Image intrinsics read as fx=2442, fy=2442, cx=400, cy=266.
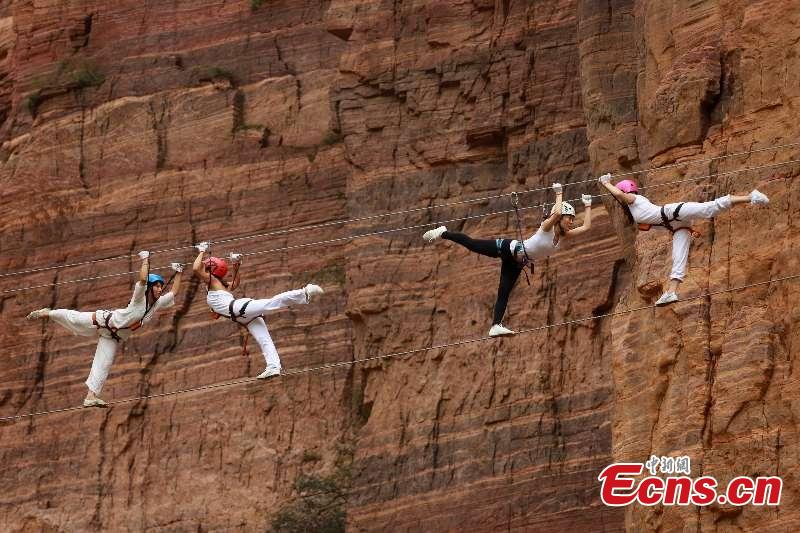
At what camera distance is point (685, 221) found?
1491 inches

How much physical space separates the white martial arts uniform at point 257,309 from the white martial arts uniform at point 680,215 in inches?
214

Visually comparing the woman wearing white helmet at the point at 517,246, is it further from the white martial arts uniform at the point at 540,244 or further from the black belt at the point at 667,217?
the black belt at the point at 667,217

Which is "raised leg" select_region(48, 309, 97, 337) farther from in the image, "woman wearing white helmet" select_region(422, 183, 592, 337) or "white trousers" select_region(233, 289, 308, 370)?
"woman wearing white helmet" select_region(422, 183, 592, 337)

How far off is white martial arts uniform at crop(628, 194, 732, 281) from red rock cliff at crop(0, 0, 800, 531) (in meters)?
2.96

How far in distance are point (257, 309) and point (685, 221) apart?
6.88 meters

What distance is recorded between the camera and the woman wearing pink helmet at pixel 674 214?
122ft

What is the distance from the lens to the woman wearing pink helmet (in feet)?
122

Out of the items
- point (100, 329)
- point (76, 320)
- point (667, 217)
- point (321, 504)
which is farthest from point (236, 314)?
point (321, 504)

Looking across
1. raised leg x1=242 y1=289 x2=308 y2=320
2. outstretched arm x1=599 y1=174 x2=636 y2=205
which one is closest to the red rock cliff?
outstretched arm x1=599 y1=174 x2=636 y2=205

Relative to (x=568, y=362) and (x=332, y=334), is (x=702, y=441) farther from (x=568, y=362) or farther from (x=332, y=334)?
(x=332, y=334)

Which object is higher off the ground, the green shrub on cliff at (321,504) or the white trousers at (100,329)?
the green shrub on cliff at (321,504)

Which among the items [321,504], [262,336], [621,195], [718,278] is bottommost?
[262,336]

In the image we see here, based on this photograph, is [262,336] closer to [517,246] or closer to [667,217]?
[517,246]

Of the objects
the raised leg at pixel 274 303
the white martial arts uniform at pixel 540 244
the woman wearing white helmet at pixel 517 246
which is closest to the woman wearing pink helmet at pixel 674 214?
the woman wearing white helmet at pixel 517 246
